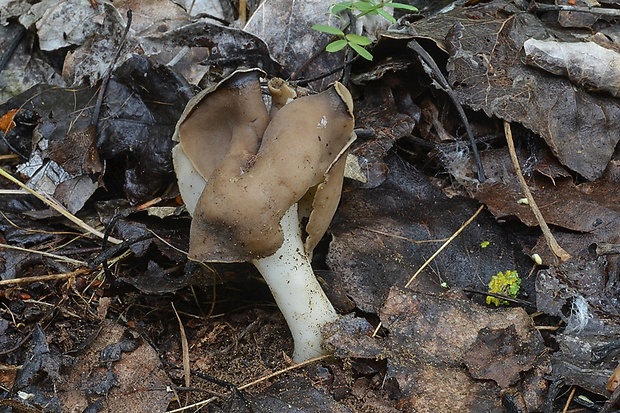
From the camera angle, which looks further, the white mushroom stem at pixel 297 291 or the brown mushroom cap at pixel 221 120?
Answer: the white mushroom stem at pixel 297 291

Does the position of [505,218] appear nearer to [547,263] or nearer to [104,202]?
[547,263]

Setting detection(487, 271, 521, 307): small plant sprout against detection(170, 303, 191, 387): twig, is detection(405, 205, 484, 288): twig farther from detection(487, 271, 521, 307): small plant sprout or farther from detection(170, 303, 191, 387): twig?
detection(170, 303, 191, 387): twig

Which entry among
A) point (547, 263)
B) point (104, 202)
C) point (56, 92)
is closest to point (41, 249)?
point (104, 202)

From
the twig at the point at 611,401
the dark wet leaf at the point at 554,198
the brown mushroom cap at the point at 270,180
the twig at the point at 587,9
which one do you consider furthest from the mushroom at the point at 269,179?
the twig at the point at 587,9

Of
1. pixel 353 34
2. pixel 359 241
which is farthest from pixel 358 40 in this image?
pixel 359 241

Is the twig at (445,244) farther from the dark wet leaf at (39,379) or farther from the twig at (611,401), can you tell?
the dark wet leaf at (39,379)

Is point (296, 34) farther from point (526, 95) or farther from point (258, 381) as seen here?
point (258, 381)
